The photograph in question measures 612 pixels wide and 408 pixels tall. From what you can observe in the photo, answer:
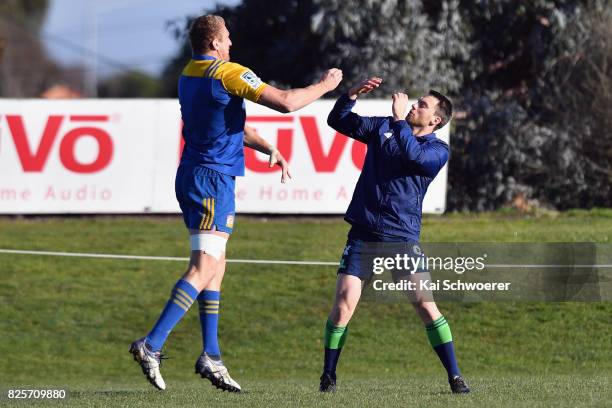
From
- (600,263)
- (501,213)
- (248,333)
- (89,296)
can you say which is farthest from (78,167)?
(600,263)

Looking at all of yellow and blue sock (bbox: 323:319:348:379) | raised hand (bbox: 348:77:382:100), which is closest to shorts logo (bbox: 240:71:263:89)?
raised hand (bbox: 348:77:382:100)

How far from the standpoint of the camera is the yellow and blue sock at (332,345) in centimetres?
866

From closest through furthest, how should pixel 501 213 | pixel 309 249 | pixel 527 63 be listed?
pixel 309 249
pixel 501 213
pixel 527 63

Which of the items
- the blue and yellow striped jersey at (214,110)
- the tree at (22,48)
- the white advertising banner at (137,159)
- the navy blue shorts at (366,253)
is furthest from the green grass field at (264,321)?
the tree at (22,48)

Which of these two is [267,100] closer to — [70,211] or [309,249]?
[309,249]

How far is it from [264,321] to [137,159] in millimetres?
4373

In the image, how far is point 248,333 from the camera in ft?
50.2

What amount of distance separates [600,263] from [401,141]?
6.10m

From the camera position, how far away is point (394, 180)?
8.52 metres

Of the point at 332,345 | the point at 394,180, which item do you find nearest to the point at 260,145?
the point at 394,180

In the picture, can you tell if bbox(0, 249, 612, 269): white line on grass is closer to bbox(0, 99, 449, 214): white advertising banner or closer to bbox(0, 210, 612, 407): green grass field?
bbox(0, 210, 612, 407): green grass field

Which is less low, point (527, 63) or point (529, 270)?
point (527, 63)

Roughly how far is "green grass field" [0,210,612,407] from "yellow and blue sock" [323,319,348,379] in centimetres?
373

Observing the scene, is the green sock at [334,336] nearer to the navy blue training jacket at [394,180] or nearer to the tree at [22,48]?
the navy blue training jacket at [394,180]
